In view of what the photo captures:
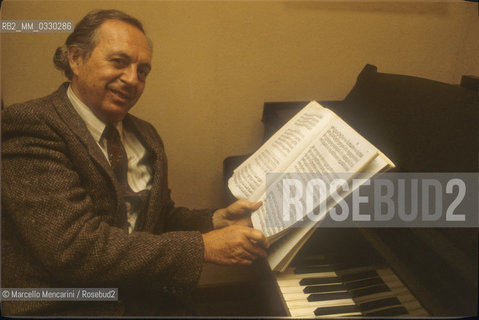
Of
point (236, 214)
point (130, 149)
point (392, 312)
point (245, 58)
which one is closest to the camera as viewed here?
point (392, 312)

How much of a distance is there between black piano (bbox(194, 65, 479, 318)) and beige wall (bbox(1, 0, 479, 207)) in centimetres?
41

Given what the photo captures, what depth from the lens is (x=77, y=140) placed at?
0.76 meters

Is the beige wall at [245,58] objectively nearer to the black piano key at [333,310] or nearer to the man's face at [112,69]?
the man's face at [112,69]

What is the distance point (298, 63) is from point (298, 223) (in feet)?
2.62

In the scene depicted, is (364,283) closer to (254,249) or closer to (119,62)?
(254,249)

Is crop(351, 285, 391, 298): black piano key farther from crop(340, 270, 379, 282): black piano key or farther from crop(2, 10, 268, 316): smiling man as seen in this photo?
crop(2, 10, 268, 316): smiling man

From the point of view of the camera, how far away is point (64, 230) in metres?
0.69

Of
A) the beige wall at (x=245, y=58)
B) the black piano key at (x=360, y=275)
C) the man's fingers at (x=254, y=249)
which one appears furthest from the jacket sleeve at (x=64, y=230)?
the beige wall at (x=245, y=58)

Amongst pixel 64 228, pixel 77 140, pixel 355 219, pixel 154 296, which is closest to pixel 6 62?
pixel 77 140

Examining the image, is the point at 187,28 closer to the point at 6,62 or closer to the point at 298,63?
the point at 298,63

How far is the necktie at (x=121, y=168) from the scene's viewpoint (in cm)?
87

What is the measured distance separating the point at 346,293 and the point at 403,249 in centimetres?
15

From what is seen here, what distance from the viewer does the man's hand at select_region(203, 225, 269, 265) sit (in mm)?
745

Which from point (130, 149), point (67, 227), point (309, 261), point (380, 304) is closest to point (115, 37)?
point (130, 149)
